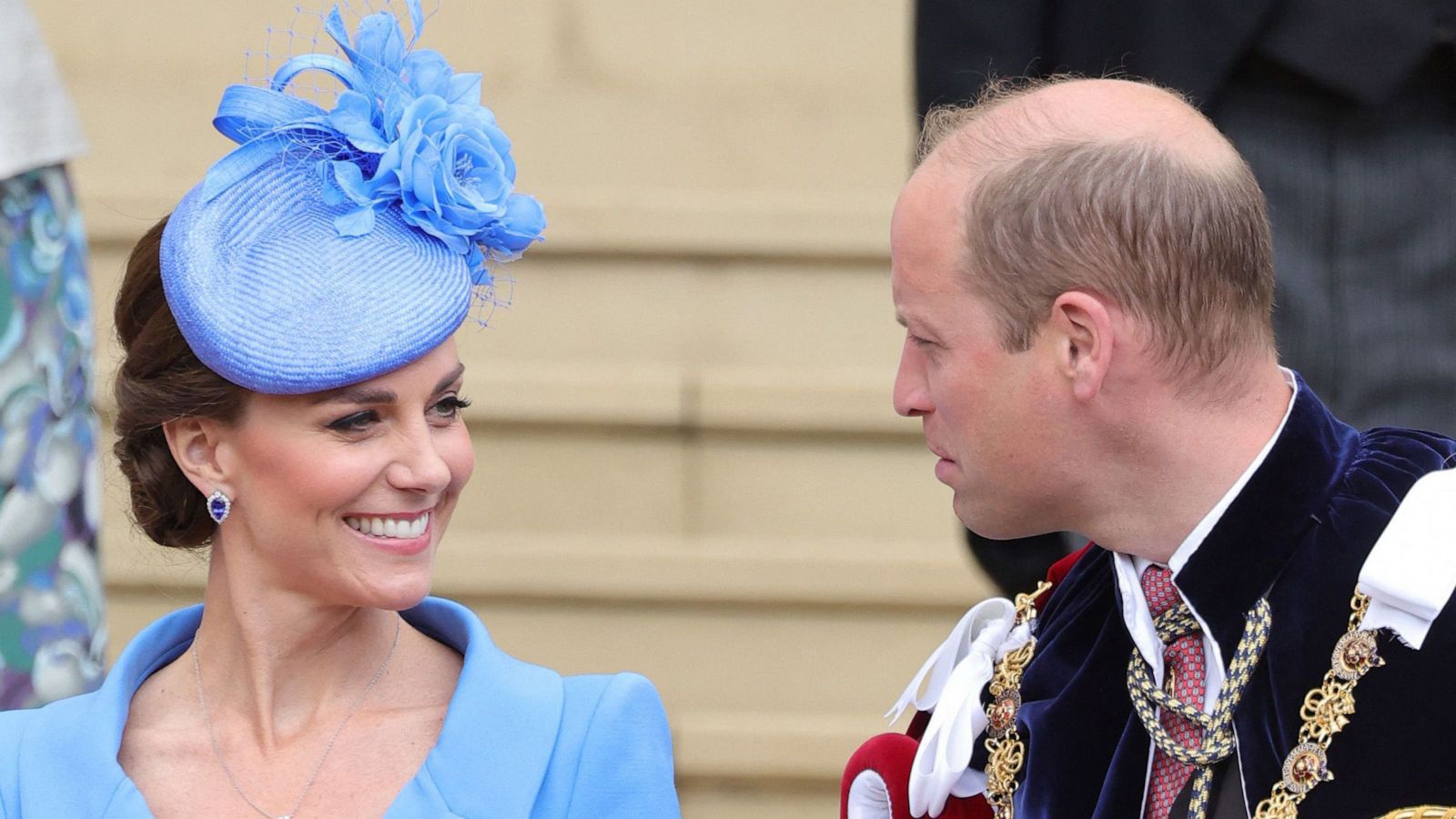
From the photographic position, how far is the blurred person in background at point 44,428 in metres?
2.95

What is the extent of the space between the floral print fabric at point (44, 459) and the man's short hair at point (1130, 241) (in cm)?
144

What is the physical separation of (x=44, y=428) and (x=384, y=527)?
909 millimetres

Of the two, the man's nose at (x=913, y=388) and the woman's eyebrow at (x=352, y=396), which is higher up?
the woman's eyebrow at (x=352, y=396)

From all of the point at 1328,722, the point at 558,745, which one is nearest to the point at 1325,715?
the point at 1328,722

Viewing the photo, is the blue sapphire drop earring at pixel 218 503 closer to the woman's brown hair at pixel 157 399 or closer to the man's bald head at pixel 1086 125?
the woman's brown hair at pixel 157 399

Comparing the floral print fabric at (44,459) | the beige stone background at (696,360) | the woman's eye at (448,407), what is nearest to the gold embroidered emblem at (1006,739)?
the woman's eye at (448,407)

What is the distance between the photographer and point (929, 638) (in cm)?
435

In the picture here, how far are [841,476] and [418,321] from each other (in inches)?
87.0

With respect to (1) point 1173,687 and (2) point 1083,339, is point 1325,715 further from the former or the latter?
(2) point 1083,339

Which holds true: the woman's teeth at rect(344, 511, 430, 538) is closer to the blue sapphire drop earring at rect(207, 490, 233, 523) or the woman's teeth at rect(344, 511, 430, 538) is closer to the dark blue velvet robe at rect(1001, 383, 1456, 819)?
the blue sapphire drop earring at rect(207, 490, 233, 523)

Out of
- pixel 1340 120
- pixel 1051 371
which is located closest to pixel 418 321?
pixel 1051 371

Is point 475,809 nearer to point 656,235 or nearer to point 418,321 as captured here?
point 418,321

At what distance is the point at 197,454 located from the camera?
2.40 metres

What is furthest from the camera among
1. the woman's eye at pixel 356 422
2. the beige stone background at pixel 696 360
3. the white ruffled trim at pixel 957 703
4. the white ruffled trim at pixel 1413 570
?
the beige stone background at pixel 696 360
